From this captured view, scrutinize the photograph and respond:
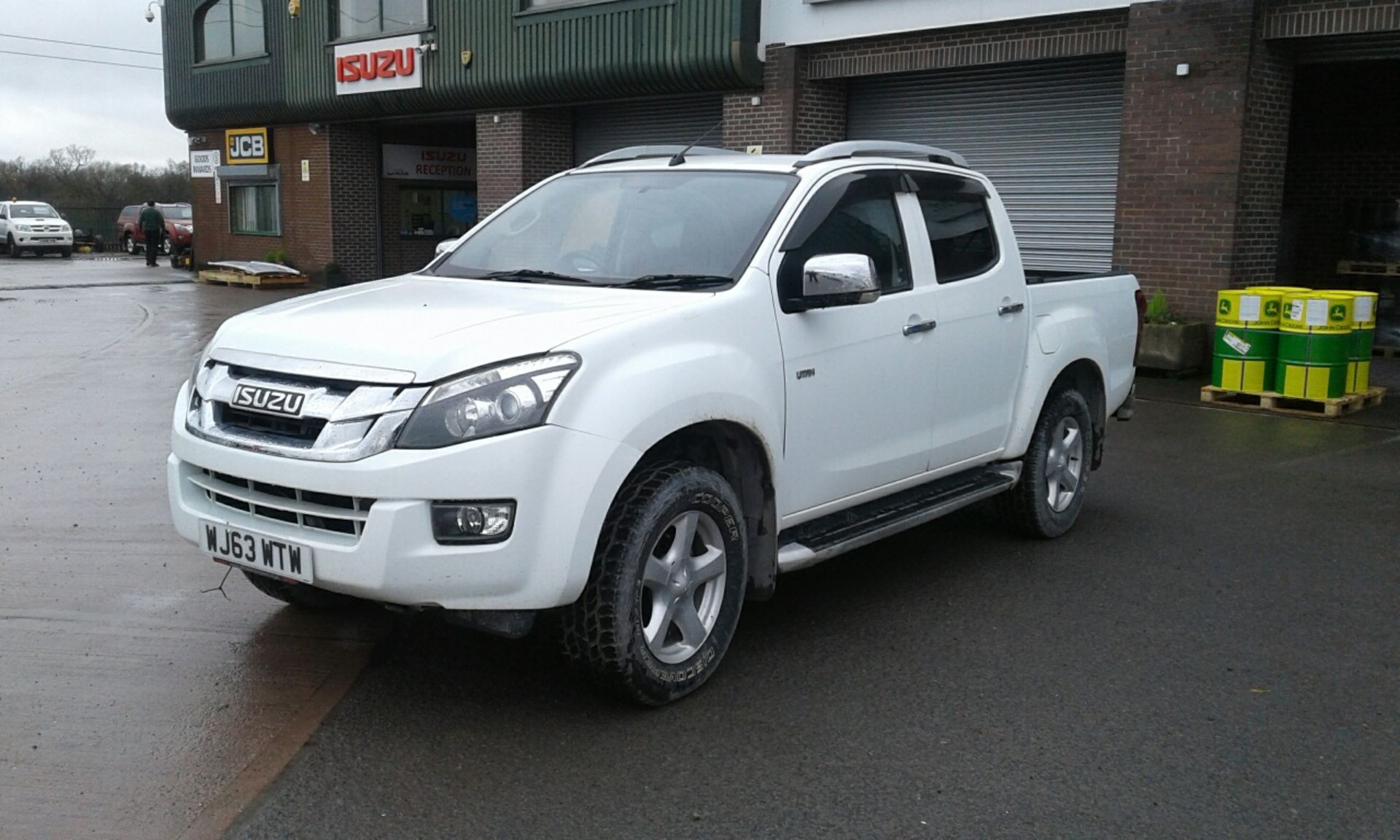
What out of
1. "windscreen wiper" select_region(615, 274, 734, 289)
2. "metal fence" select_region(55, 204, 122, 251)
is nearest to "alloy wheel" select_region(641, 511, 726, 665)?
"windscreen wiper" select_region(615, 274, 734, 289)

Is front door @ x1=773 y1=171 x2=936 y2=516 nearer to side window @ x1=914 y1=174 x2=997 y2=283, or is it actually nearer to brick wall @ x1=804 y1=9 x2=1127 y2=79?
side window @ x1=914 y1=174 x2=997 y2=283

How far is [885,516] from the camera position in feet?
18.0

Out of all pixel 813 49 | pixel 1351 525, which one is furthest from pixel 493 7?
pixel 1351 525

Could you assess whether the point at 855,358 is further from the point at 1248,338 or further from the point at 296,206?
the point at 296,206

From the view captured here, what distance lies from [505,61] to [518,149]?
1.37 metres

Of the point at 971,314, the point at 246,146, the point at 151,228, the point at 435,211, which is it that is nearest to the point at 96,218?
the point at 151,228

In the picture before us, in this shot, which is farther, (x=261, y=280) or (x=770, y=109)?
(x=261, y=280)

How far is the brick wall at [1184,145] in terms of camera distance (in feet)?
41.5

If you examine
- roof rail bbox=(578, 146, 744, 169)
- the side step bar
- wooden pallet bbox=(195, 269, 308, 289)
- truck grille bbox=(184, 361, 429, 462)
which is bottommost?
wooden pallet bbox=(195, 269, 308, 289)

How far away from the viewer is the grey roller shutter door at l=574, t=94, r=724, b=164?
758 inches

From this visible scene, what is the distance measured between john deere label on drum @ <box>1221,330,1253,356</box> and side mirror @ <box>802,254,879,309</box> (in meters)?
7.48

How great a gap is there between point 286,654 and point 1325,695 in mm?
3820

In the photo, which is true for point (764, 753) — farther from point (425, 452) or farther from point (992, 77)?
point (992, 77)

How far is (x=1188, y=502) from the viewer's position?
7.82 meters
